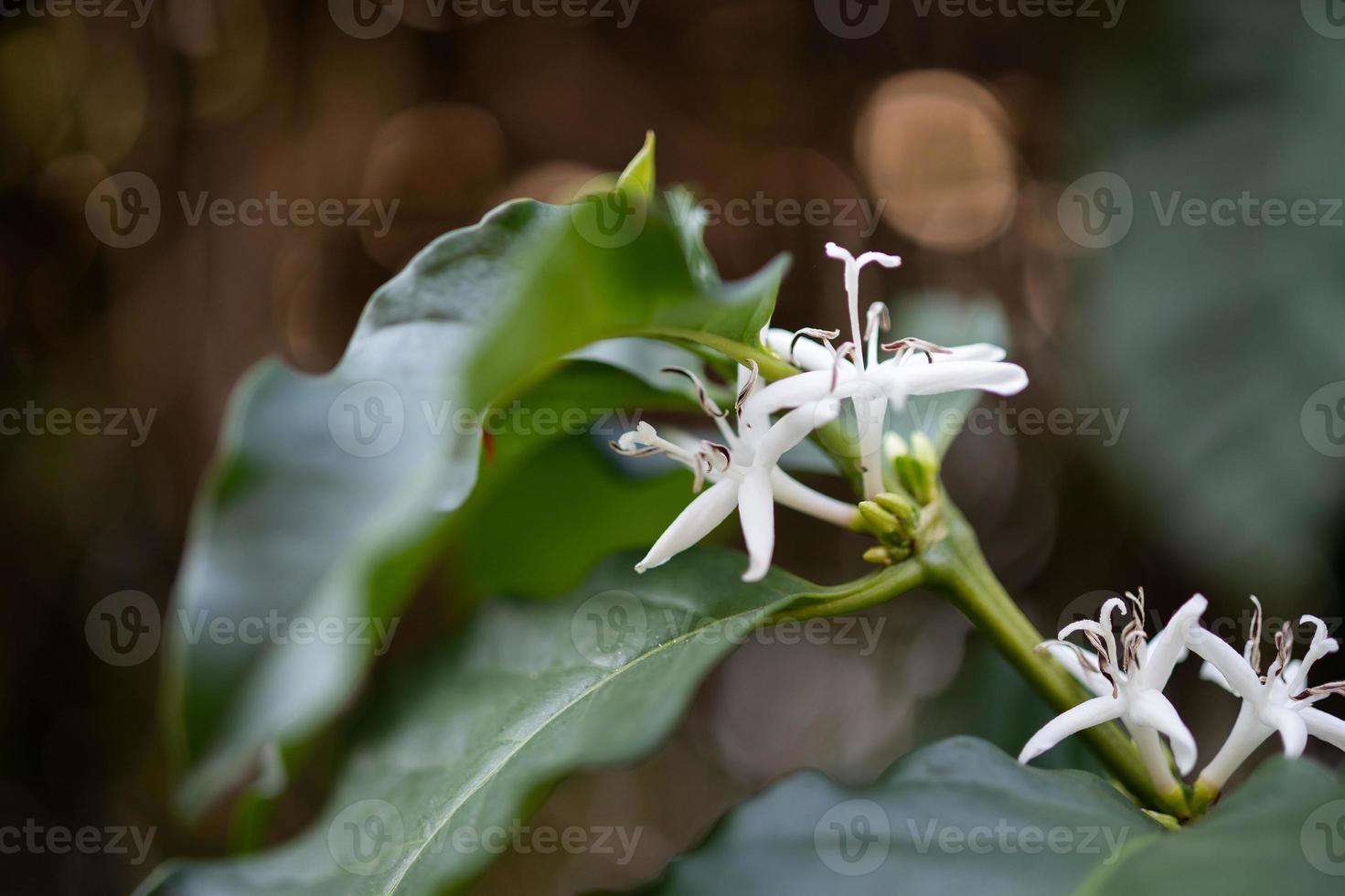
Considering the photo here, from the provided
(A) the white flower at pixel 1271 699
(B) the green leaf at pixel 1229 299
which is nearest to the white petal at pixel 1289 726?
(A) the white flower at pixel 1271 699

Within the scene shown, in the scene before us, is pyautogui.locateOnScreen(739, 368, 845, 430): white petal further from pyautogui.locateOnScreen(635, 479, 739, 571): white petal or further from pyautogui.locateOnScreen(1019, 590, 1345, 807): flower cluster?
pyautogui.locateOnScreen(1019, 590, 1345, 807): flower cluster

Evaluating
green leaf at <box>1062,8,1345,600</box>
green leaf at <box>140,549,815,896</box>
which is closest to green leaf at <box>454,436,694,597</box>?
green leaf at <box>140,549,815,896</box>

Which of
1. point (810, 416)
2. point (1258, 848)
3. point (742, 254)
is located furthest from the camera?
point (742, 254)

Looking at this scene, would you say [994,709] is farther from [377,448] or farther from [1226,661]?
[377,448]

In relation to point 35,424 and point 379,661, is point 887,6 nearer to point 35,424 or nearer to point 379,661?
point 379,661

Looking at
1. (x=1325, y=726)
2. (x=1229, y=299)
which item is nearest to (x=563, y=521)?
(x=1325, y=726)

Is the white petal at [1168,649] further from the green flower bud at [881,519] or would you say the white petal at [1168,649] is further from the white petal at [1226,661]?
the green flower bud at [881,519]

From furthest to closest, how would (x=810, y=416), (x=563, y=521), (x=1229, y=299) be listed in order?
(x=1229, y=299) → (x=563, y=521) → (x=810, y=416)

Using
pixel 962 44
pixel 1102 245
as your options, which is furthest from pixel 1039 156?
pixel 1102 245
